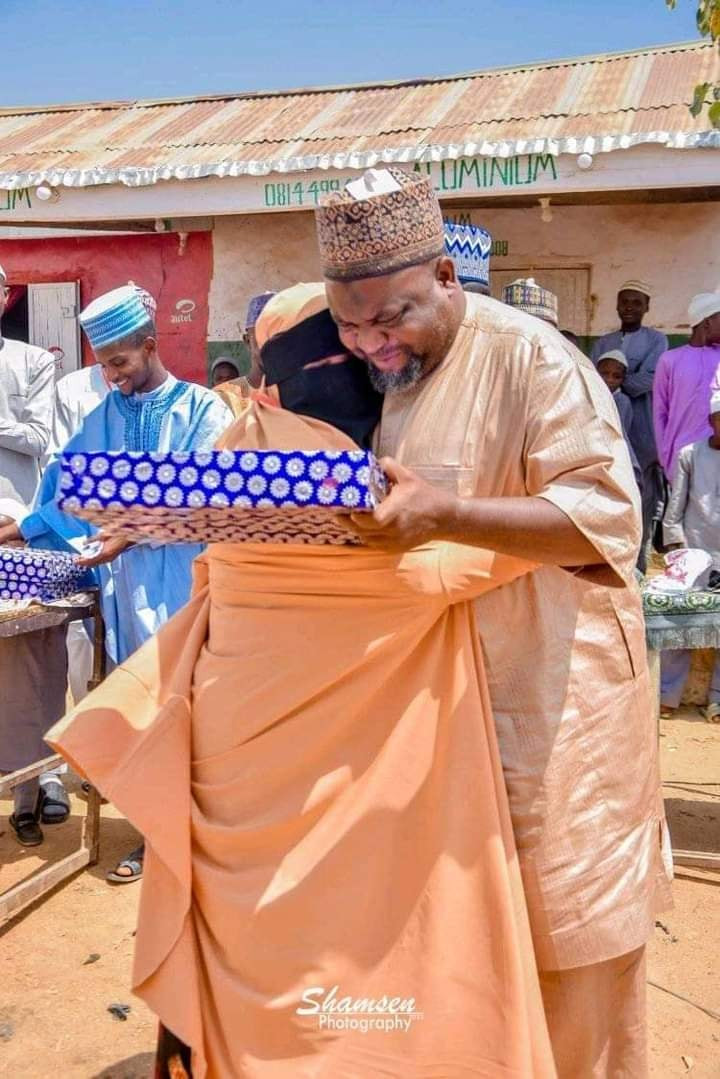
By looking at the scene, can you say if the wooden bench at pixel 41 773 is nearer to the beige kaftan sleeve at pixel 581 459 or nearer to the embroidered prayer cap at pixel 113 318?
the embroidered prayer cap at pixel 113 318

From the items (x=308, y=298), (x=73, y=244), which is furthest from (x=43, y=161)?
(x=308, y=298)

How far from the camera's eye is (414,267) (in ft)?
6.78

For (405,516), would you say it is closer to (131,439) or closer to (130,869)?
(131,439)

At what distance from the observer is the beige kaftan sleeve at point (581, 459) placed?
2.04 meters

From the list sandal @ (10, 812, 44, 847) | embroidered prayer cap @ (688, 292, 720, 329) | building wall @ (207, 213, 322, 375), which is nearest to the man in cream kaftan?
sandal @ (10, 812, 44, 847)

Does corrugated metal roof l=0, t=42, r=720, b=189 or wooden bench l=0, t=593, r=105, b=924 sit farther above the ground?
corrugated metal roof l=0, t=42, r=720, b=189

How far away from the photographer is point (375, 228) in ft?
6.68

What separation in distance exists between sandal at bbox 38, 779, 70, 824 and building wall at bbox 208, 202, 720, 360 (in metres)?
6.34

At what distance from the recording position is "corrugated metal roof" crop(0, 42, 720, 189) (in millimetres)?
9094

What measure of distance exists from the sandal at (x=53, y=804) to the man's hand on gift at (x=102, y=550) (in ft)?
4.79

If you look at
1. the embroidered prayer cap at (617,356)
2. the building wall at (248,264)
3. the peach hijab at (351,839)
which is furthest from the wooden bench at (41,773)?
the building wall at (248,264)

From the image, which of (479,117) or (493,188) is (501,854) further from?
(479,117)

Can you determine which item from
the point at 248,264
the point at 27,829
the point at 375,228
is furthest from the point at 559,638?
the point at 248,264

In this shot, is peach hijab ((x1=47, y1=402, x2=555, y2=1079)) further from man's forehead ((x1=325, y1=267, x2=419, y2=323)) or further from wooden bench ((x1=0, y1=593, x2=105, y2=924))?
wooden bench ((x1=0, y1=593, x2=105, y2=924))
